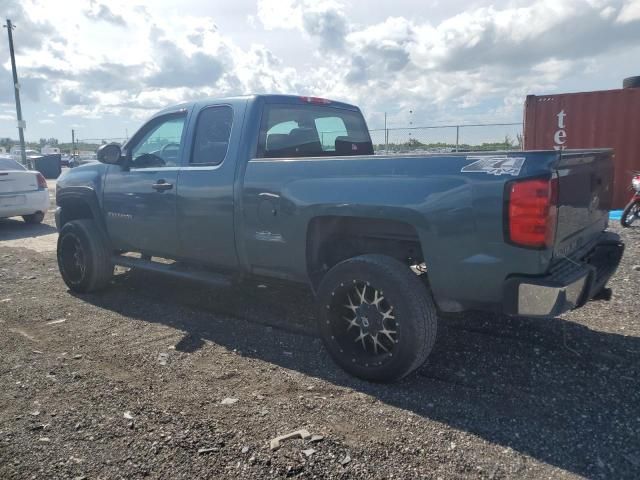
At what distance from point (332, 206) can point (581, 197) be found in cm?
160

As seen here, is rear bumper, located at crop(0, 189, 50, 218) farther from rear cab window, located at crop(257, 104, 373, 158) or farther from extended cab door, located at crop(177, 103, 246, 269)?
rear cab window, located at crop(257, 104, 373, 158)

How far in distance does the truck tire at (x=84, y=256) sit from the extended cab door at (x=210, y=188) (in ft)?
4.29

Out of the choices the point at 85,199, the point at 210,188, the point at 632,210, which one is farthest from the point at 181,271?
the point at 632,210

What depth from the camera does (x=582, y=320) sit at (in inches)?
179

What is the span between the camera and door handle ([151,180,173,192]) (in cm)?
465

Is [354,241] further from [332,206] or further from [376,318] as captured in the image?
[376,318]

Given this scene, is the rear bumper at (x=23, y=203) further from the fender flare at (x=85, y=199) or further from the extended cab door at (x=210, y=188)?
the extended cab door at (x=210, y=188)

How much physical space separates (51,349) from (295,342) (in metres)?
1.96

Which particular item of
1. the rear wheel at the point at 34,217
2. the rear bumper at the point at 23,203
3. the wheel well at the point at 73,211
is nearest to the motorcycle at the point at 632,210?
the wheel well at the point at 73,211

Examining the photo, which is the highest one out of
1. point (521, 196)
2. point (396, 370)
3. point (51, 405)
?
point (521, 196)

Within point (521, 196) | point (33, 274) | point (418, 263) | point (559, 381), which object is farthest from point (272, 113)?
point (33, 274)

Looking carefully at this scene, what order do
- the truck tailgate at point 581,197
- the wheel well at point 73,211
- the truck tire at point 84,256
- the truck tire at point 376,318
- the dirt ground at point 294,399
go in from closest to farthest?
the dirt ground at point 294,399 → the truck tailgate at point 581,197 → the truck tire at point 376,318 → the truck tire at point 84,256 → the wheel well at point 73,211

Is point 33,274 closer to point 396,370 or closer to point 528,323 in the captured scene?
point 396,370

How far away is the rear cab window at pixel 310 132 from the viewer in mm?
4336
